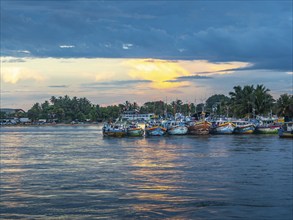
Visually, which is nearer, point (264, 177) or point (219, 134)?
point (264, 177)

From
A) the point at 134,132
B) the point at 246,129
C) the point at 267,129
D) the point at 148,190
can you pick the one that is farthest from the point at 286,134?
the point at 148,190

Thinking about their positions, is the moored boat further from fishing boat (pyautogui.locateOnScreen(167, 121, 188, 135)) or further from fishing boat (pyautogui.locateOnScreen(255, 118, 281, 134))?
fishing boat (pyautogui.locateOnScreen(167, 121, 188, 135))

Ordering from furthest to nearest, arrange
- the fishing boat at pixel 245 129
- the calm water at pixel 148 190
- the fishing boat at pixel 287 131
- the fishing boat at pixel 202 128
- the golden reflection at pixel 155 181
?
1. the fishing boat at pixel 202 128
2. the fishing boat at pixel 245 129
3. the fishing boat at pixel 287 131
4. the golden reflection at pixel 155 181
5. the calm water at pixel 148 190

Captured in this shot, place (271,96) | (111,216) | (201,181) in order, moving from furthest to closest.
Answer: (271,96) → (201,181) → (111,216)

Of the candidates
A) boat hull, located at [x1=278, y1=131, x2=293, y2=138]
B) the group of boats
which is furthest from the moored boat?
boat hull, located at [x1=278, y1=131, x2=293, y2=138]

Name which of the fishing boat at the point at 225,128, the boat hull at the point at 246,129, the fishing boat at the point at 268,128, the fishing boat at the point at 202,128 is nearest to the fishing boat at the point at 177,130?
the fishing boat at the point at 202,128

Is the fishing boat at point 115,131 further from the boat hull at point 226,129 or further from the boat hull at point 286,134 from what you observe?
the boat hull at point 286,134

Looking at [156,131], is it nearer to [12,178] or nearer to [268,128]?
[268,128]

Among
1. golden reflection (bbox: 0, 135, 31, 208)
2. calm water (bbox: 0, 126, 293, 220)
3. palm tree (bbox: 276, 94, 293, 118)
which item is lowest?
calm water (bbox: 0, 126, 293, 220)

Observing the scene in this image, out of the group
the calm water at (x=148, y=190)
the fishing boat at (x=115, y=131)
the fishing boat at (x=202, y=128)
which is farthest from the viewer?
the fishing boat at (x=202, y=128)

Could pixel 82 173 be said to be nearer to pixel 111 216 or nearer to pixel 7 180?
pixel 7 180

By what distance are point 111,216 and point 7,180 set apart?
15491 millimetres

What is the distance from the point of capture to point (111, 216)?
1109 inches

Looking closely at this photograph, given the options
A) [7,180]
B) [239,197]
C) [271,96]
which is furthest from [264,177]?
[271,96]
